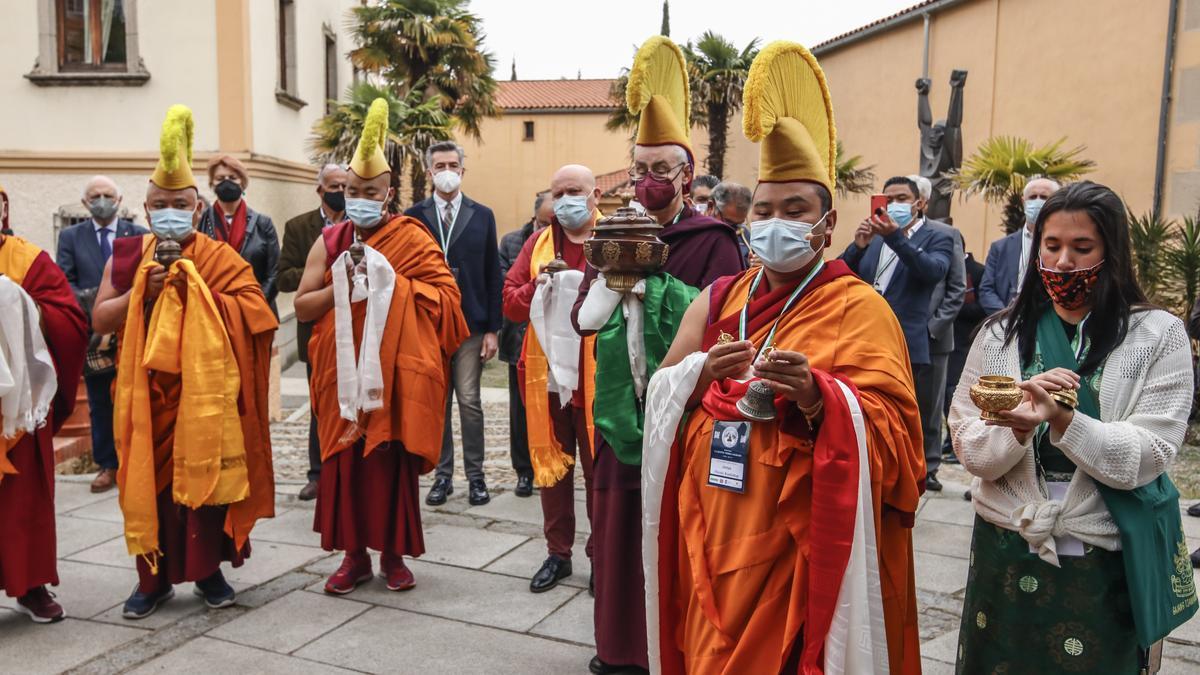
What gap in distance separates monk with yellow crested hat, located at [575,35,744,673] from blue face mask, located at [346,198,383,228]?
135 cm

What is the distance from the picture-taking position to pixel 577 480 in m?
7.32

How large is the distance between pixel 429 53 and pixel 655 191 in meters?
18.4

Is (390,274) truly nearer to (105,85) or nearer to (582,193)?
(582,193)

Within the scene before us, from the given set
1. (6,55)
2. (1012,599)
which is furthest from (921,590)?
(6,55)

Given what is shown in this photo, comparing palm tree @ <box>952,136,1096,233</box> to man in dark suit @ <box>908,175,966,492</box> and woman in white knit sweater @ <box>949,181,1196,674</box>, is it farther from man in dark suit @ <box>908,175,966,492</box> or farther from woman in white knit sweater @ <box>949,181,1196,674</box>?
woman in white knit sweater @ <box>949,181,1196,674</box>

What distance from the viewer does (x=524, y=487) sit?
262 inches

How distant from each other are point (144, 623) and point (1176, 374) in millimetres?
4135

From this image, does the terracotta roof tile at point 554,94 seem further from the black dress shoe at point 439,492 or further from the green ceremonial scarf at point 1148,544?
the green ceremonial scarf at point 1148,544

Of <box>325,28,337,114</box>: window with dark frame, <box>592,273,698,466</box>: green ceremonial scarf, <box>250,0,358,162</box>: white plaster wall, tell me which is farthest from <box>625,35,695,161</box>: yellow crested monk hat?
<box>325,28,337,114</box>: window with dark frame

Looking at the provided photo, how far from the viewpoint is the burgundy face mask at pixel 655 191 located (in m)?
3.81

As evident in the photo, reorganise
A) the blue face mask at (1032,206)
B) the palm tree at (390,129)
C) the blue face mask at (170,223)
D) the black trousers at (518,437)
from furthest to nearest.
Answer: the palm tree at (390,129) < the black trousers at (518,437) < the blue face mask at (1032,206) < the blue face mask at (170,223)

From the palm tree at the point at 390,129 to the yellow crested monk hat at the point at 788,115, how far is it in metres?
13.9

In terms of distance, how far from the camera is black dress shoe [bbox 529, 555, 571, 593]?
15.8ft

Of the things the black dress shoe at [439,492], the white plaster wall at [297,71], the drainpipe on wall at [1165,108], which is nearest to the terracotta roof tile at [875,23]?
the drainpipe on wall at [1165,108]
